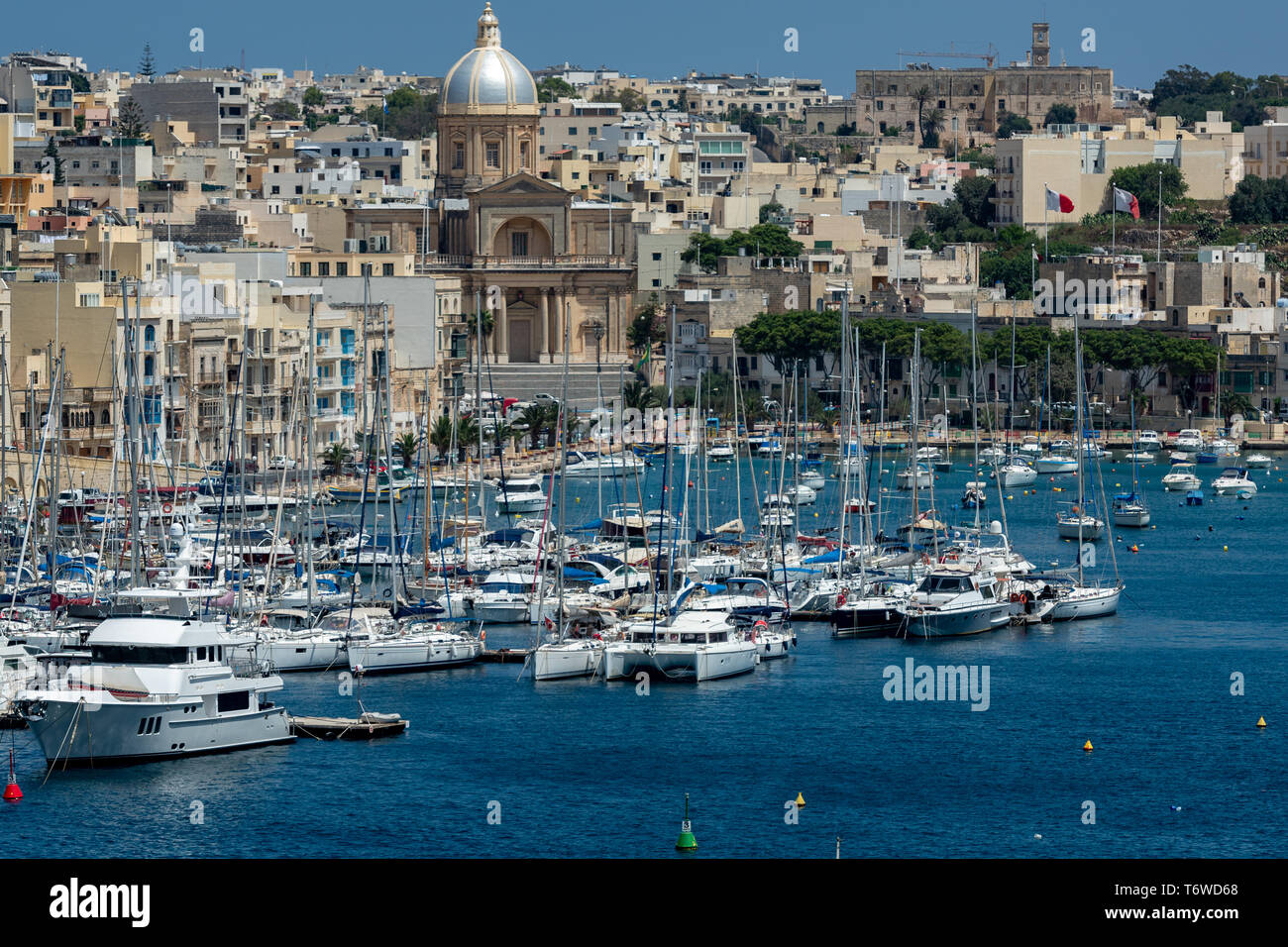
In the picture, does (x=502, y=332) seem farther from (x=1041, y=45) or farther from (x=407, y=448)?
(x=1041, y=45)

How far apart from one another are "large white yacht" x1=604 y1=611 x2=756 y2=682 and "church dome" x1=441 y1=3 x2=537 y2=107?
225ft

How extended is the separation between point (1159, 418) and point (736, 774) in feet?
205

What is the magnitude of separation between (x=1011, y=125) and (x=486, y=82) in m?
76.3

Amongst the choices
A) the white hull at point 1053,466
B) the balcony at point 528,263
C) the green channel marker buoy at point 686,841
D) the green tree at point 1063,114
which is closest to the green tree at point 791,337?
the balcony at point 528,263

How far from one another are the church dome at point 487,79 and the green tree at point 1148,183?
113ft

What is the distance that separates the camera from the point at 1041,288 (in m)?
101

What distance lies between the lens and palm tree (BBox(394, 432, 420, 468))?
67500 millimetres

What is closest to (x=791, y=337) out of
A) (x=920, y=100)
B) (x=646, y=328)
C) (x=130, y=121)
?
(x=646, y=328)

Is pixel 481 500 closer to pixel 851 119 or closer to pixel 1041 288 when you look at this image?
pixel 1041 288

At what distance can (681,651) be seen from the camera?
38000 millimetres

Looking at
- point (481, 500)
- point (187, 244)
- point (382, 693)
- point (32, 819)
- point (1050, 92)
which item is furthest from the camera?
point (1050, 92)

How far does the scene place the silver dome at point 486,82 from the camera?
10475 cm
